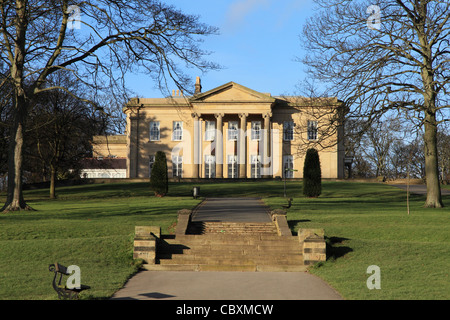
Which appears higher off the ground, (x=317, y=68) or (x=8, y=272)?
(x=317, y=68)

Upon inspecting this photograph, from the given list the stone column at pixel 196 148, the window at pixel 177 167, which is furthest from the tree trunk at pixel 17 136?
the window at pixel 177 167

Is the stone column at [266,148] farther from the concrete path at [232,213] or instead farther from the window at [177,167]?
the concrete path at [232,213]

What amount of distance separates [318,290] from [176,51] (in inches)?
705

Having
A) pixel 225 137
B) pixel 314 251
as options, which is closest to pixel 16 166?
pixel 314 251

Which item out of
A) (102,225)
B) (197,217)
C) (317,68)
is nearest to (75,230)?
(102,225)

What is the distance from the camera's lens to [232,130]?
221 ft

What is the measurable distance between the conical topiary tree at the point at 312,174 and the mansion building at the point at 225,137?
26.2 metres

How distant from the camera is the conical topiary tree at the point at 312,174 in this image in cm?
3544

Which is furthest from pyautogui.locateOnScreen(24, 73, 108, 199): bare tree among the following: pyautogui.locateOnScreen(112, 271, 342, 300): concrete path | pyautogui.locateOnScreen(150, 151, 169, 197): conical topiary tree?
pyautogui.locateOnScreen(112, 271, 342, 300): concrete path

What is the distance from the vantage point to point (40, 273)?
43.3 feet

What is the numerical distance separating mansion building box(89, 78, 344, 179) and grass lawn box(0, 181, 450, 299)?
35.8 meters

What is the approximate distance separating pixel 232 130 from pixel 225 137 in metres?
1.26

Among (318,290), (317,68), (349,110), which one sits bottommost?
(318,290)
